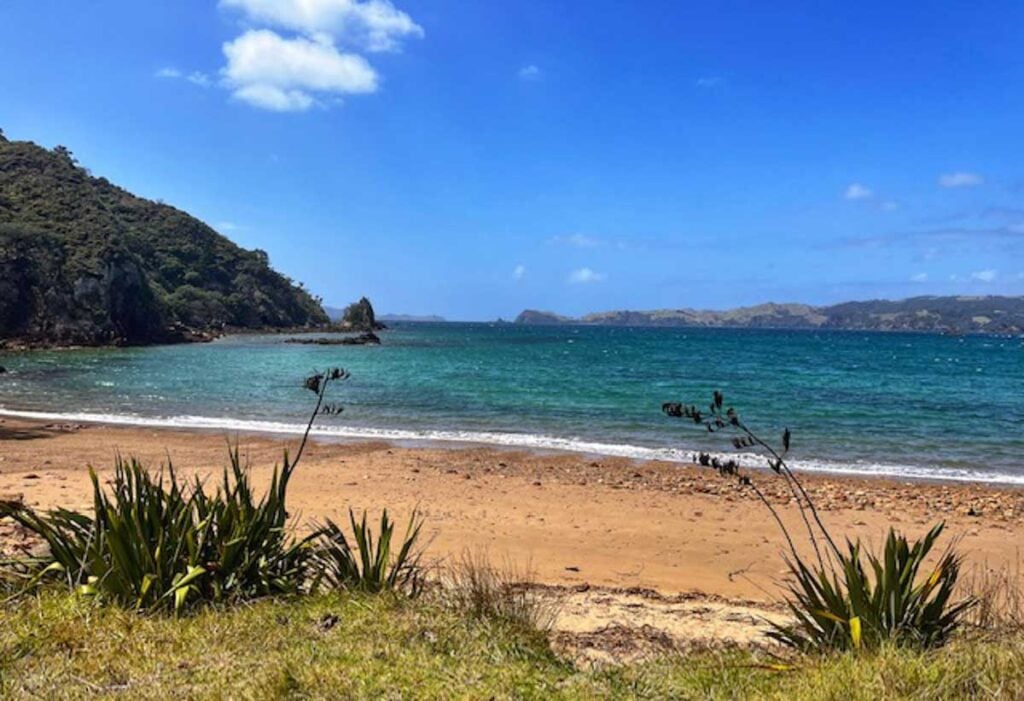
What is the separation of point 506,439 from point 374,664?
15013 mm

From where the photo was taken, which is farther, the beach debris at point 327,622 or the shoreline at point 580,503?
the shoreline at point 580,503

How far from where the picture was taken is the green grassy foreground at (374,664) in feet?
11.3

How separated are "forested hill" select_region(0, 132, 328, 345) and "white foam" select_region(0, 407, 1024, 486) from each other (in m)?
41.6

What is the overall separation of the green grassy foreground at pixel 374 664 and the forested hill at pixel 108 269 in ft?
201

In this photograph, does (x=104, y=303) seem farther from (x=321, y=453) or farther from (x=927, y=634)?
(x=927, y=634)

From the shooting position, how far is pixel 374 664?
12.5 ft

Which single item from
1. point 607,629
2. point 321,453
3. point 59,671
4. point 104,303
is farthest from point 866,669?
point 104,303

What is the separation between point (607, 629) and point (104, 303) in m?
69.7

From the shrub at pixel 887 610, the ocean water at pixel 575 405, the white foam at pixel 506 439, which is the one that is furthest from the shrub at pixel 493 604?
the ocean water at pixel 575 405

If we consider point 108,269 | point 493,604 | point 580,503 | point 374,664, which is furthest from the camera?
point 108,269

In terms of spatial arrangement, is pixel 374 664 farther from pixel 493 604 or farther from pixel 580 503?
pixel 580 503

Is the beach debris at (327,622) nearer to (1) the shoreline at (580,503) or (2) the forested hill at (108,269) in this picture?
(1) the shoreline at (580,503)

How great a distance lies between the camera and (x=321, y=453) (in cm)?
1636

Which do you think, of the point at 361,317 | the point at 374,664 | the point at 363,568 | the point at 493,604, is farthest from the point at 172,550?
the point at 361,317
